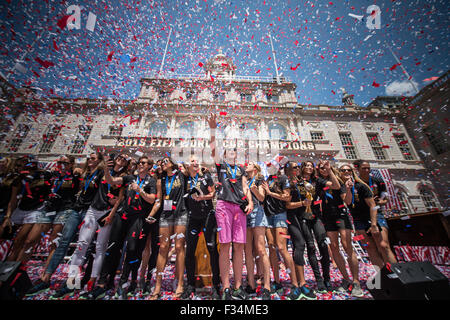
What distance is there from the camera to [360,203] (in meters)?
3.29

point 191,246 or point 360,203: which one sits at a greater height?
point 360,203

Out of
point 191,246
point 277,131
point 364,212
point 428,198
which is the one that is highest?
point 277,131

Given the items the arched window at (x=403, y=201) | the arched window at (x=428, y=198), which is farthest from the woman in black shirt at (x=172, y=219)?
the arched window at (x=428, y=198)

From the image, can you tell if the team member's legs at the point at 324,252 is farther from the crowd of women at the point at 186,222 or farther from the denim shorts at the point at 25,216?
the denim shorts at the point at 25,216

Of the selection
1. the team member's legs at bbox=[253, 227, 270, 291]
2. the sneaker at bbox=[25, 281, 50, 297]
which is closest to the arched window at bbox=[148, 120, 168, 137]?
the sneaker at bbox=[25, 281, 50, 297]

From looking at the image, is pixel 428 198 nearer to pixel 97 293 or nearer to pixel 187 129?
pixel 187 129

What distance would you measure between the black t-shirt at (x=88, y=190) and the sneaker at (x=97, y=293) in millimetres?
1573

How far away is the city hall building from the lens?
536 inches

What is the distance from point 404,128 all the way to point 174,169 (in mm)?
24551

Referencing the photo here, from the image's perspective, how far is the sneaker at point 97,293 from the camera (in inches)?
96.6

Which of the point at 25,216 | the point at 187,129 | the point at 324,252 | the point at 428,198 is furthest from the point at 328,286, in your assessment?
the point at 428,198

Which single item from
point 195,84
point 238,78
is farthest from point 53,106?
point 238,78

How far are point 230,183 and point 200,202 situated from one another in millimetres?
677
